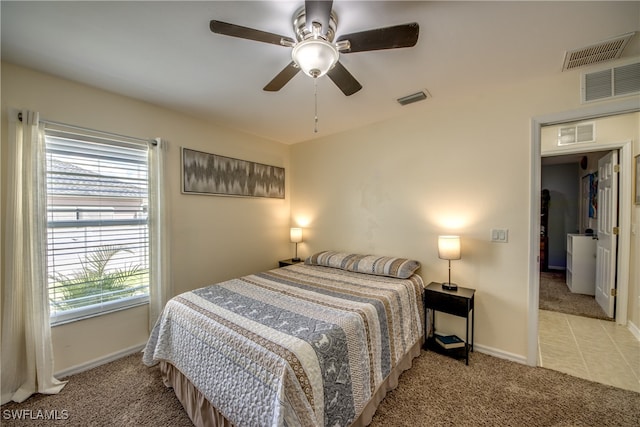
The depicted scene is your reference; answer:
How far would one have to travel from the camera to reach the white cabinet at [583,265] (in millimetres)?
3658

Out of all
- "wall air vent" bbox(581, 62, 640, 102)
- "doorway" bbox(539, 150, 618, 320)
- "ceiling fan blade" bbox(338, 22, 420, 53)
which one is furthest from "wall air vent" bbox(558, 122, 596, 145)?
"ceiling fan blade" bbox(338, 22, 420, 53)

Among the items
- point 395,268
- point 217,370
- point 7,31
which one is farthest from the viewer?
point 395,268

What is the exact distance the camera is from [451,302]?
2225 mm

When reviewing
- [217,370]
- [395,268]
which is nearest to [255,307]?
[217,370]

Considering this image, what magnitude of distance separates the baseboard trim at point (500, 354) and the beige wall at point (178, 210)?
8.80 ft

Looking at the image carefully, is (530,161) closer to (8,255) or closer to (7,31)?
(7,31)

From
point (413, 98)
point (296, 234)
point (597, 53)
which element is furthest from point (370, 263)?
point (597, 53)

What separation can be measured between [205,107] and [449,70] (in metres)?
2.30

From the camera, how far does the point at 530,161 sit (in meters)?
2.15

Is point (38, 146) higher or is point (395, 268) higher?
point (38, 146)

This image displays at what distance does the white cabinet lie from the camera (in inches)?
144

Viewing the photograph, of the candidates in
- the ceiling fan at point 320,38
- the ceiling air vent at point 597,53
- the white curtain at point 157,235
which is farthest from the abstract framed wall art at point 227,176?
the ceiling air vent at point 597,53

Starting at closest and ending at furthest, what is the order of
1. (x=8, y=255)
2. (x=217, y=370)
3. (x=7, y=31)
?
(x=217, y=370) → (x=7, y=31) → (x=8, y=255)

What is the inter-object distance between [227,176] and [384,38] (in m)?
2.41
